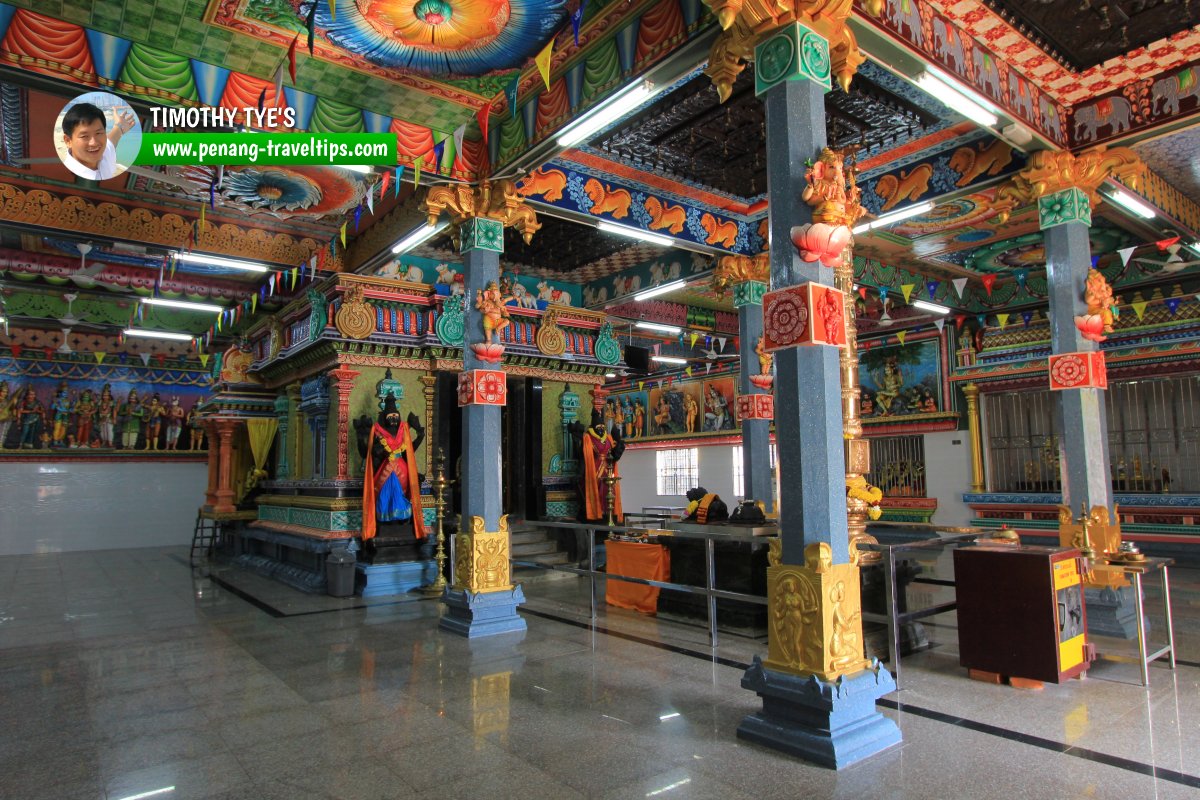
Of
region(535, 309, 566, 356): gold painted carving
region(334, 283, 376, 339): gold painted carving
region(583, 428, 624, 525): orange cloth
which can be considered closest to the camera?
region(334, 283, 376, 339): gold painted carving

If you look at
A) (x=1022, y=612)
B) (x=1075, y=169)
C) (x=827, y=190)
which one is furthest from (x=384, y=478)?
(x=1075, y=169)

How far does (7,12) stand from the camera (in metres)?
4.68

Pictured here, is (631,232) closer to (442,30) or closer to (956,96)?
(442,30)

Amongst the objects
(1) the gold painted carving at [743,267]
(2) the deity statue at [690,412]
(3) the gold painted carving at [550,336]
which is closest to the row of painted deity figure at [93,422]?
(3) the gold painted carving at [550,336]

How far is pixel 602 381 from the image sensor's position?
40.1ft

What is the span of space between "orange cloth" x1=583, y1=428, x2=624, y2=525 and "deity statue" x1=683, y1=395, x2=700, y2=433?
793cm

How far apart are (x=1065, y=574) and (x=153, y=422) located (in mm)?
17925

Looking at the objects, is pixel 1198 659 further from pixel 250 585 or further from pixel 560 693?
pixel 250 585

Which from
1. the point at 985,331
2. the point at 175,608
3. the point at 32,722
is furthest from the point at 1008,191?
Result: the point at 175,608

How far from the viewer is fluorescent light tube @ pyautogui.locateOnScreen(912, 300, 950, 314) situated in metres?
11.7

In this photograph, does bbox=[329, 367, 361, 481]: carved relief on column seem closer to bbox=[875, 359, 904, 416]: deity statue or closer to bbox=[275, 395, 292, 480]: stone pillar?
bbox=[275, 395, 292, 480]: stone pillar

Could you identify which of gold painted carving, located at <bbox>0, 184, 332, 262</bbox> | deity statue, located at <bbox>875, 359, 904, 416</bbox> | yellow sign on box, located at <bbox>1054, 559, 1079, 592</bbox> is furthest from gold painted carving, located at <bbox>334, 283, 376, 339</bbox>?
deity statue, located at <bbox>875, 359, 904, 416</bbox>

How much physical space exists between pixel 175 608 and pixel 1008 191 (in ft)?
31.6

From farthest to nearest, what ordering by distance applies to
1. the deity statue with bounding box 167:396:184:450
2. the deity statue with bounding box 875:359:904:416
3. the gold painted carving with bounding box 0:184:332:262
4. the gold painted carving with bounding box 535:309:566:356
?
1. the deity statue with bounding box 167:396:184:450
2. the deity statue with bounding box 875:359:904:416
3. the gold painted carving with bounding box 535:309:566:356
4. the gold painted carving with bounding box 0:184:332:262
